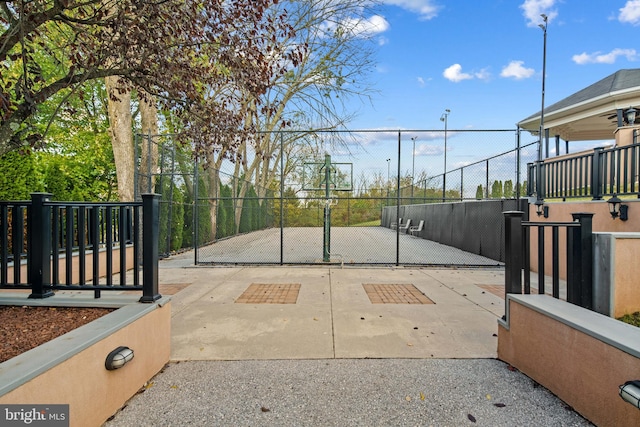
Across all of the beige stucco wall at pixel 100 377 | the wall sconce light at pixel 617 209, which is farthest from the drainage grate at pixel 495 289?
the beige stucco wall at pixel 100 377

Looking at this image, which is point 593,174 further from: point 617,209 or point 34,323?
point 34,323

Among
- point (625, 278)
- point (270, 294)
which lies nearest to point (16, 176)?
point (270, 294)

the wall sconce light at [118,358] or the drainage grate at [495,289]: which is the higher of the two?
the wall sconce light at [118,358]

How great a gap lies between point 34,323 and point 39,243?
0.65 m

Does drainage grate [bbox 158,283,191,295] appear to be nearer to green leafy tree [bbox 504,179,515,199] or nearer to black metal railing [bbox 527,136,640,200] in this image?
black metal railing [bbox 527,136,640,200]

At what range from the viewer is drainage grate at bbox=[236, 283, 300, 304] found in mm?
4438

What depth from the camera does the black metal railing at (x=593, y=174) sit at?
505 centimetres

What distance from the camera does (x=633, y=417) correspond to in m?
1.58

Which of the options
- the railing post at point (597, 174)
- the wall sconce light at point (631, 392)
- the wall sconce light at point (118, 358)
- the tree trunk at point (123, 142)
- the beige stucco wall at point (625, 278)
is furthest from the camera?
the tree trunk at point (123, 142)

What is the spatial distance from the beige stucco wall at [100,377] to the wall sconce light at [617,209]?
6458 millimetres

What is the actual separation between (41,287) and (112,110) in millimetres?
5805

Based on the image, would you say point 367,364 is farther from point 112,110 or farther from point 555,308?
point 112,110

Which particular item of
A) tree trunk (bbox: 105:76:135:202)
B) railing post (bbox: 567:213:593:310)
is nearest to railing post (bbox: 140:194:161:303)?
railing post (bbox: 567:213:593:310)

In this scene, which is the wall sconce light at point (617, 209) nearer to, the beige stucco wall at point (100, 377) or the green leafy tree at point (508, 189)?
the green leafy tree at point (508, 189)
